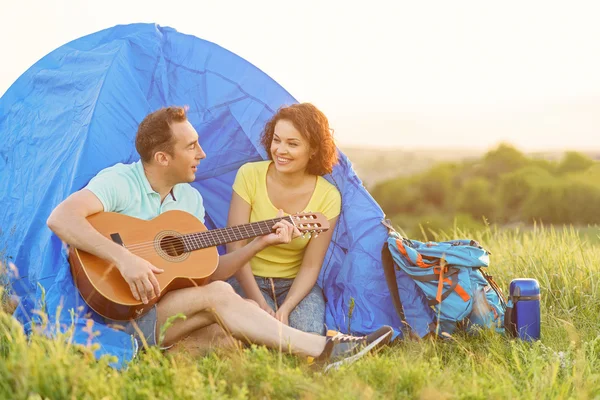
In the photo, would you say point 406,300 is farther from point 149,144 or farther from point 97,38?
point 97,38

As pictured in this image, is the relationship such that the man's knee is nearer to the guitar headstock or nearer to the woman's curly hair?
the guitar headstock

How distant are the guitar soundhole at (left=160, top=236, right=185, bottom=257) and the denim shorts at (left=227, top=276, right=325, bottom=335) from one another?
55 cm

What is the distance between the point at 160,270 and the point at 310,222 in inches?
34.5

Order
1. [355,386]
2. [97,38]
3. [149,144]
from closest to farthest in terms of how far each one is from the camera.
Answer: [355,386], [149,144], [97,38]

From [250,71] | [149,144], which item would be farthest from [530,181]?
[149,144]

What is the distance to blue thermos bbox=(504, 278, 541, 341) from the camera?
364 cm

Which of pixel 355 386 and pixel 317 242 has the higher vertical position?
pixel 317 242

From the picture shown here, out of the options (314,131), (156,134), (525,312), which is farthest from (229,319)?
(525,312)

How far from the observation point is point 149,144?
3.56m

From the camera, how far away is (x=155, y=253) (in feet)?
11.0

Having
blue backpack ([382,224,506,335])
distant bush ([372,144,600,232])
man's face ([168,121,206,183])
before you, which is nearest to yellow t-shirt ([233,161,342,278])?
man's face ([168,121,206,183])

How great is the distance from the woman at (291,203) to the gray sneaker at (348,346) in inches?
20.0

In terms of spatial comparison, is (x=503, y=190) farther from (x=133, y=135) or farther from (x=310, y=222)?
→ (x=133, y=135)

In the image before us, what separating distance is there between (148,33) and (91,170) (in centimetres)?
114
